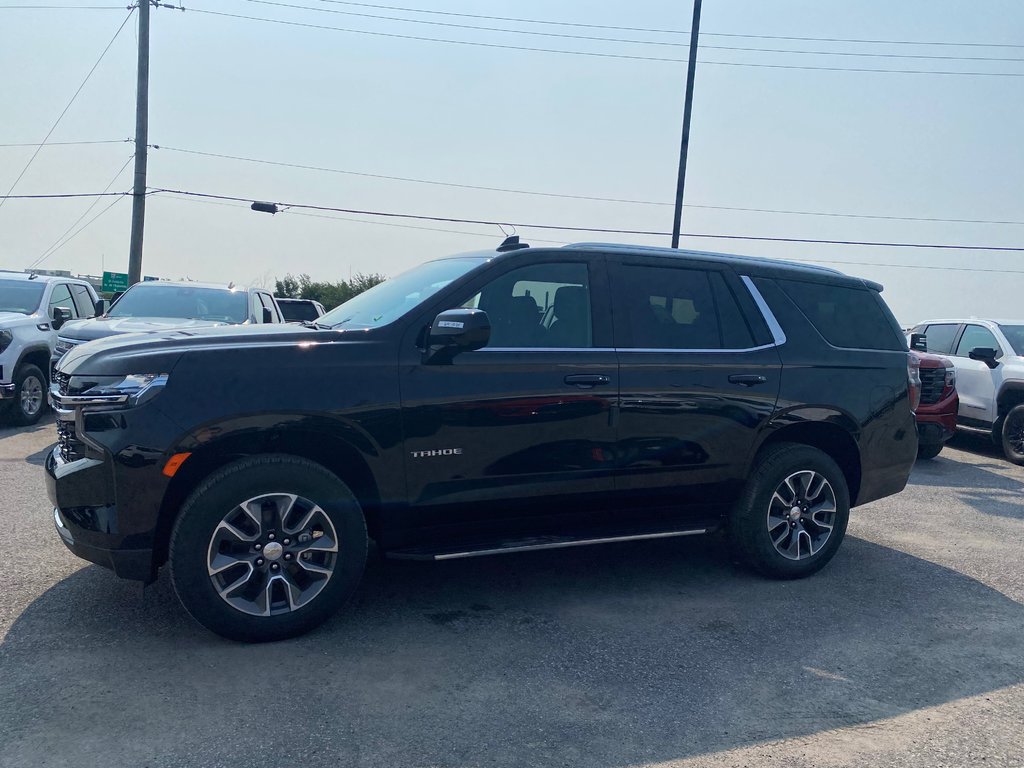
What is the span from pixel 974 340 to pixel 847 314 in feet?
23.5

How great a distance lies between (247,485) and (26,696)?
1190 mm

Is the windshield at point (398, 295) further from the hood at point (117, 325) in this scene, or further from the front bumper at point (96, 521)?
the hood at point (117, 325)

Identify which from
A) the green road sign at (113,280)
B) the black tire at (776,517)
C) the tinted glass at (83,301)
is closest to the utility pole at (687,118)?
the tinted glass at (83,301)

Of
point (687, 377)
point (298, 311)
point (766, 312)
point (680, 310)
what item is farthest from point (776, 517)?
point (298, 311)

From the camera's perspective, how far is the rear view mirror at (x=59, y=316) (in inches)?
428

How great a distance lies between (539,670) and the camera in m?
3.76

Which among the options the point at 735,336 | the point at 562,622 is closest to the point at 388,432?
the point at 562,622

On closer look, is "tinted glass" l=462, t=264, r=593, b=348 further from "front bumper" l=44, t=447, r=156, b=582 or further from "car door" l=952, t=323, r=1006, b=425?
"car door" l=952, t=323, r=1006, b=425

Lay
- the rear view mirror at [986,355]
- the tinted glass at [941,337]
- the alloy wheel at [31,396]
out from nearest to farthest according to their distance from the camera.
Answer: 1. the alloy wheel at [31,396]
2. the rear view mirror at [986,355]
3. the tinted glass at [941,337]

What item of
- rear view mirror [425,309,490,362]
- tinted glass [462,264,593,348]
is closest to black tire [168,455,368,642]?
rear view mirror [425,309,490,362]

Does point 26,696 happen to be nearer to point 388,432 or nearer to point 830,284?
point 388,432

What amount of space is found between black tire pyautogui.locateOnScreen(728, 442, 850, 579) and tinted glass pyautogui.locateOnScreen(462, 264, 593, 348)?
4.74ft

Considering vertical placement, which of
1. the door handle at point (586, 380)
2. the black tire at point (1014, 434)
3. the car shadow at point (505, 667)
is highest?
the door handle at point (586, 380)

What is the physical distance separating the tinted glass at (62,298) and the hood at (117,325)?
77.1 inches
